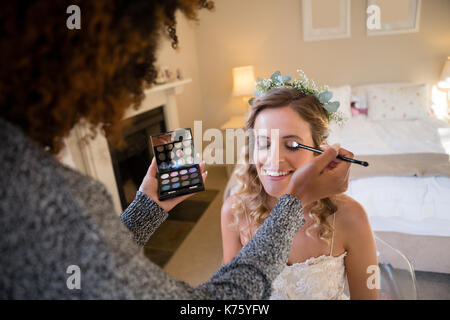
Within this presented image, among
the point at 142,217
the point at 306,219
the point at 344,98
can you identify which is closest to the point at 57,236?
the point at 142,217

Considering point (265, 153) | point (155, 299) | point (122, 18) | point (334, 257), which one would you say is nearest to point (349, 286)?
point (334, 257)

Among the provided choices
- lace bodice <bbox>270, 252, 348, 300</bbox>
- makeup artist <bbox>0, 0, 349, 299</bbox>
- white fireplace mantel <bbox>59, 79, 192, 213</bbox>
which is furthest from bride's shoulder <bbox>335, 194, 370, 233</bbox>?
white fireplace mantel <bbox>59, 79, 192, 213</bbox>

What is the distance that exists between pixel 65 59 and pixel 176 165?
2.04ft

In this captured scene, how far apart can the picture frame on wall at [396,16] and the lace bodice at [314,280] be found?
299cm

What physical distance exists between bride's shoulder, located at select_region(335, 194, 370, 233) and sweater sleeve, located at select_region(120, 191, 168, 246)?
64 centimetres

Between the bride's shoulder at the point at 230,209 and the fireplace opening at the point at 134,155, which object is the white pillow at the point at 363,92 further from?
the bride's shoulder at the point at 230,209

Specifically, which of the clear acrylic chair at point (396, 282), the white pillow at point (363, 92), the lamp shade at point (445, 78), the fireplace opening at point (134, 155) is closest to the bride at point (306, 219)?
the clear acrylic chair at point (396, 282)

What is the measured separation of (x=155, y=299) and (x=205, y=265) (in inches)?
68.9

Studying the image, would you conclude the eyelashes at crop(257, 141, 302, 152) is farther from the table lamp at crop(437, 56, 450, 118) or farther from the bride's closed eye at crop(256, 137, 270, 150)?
the table lamp at crop(437, 56, 450, 118)

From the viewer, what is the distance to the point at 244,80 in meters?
3.40

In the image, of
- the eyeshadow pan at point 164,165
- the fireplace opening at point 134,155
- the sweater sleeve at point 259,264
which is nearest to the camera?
the sweater sleeve at point 259,264

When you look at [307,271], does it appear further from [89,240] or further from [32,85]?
[32,85]

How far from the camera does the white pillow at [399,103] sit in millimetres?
2738

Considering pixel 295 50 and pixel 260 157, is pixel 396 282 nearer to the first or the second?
pixel 260 157
